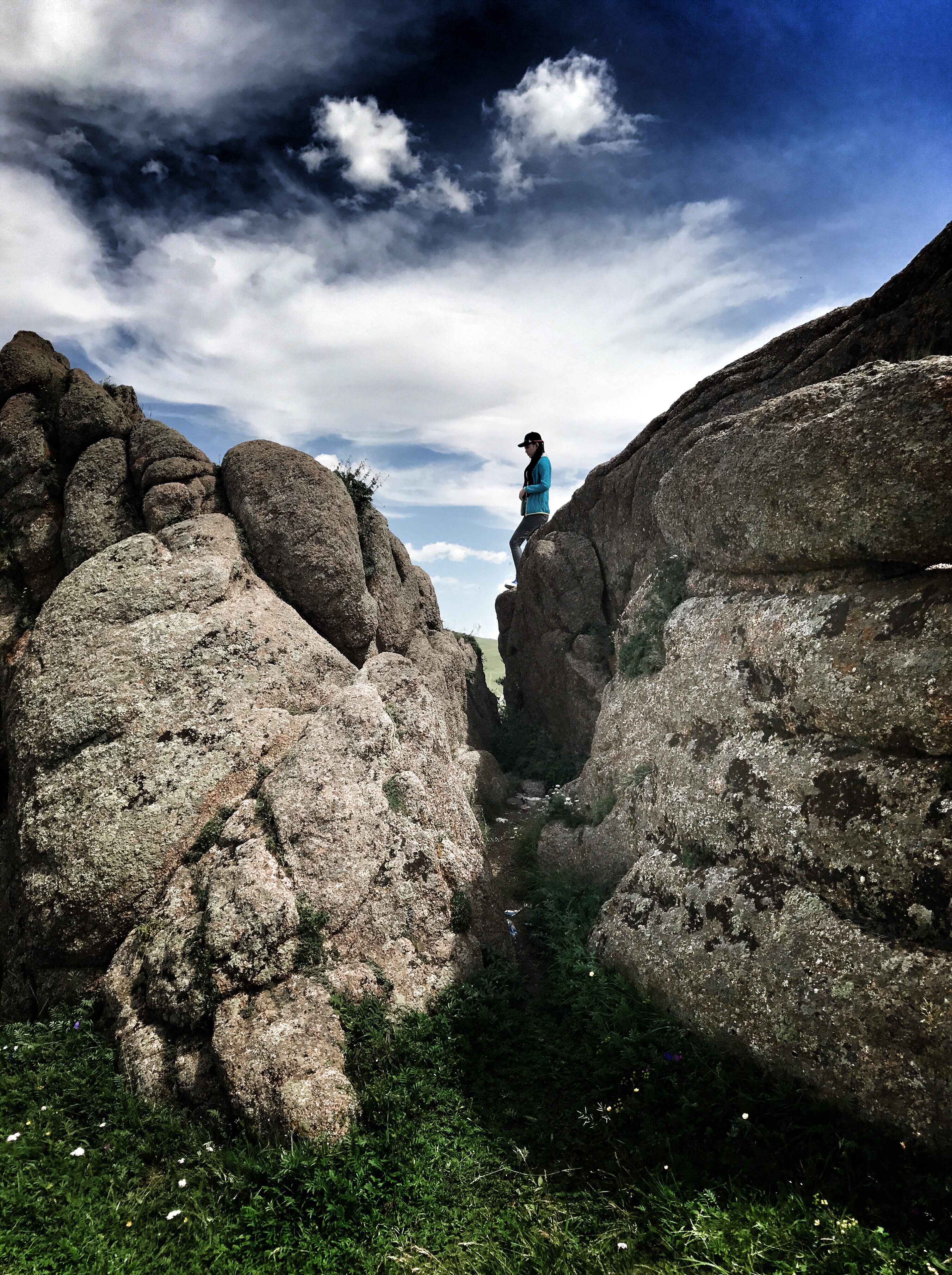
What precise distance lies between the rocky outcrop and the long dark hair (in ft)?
6.59

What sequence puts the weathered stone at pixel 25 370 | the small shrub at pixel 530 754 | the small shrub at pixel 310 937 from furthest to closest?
1. the small shrub at pixel 530 754
2. the weathered stone at pixel 25 370
3. the small shrub at pixel 310 937

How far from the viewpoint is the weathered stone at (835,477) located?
7863mm

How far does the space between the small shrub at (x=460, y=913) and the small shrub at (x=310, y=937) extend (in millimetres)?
1935

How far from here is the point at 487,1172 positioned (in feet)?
23.3

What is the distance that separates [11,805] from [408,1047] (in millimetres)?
7571

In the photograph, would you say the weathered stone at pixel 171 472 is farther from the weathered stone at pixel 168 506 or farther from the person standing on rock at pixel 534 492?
the person standing on rock at pixel 534 492

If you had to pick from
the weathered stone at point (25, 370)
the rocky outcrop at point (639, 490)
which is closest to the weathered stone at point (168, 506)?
the weathered stone at point (25, 370)

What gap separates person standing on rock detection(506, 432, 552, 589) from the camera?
2372cm

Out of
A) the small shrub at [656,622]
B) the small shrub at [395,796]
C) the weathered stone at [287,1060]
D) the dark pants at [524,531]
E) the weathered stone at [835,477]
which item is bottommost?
the weathered stone at [287,1060]

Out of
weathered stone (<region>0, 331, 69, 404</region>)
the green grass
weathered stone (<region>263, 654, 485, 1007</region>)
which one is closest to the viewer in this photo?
the green grass

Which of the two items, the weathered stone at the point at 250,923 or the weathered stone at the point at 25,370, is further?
the weathered stone at the point at 25,370

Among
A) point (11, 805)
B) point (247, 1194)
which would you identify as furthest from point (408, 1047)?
point (11, 805)

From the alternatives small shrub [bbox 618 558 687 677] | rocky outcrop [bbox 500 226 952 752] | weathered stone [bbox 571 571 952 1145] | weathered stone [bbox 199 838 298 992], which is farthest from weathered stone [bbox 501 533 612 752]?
weathered stone [bbox 199 838 298 992]

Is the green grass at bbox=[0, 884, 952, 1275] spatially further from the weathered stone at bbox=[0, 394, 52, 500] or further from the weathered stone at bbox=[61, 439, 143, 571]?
the weathered stone at bbox=[0, 394, 52, 500]
